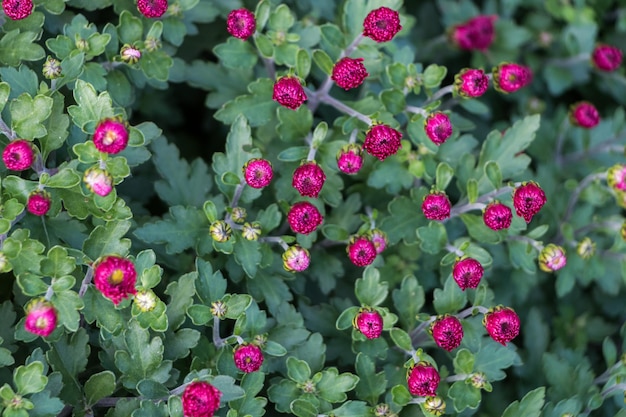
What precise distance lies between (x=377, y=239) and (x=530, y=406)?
2.25ft

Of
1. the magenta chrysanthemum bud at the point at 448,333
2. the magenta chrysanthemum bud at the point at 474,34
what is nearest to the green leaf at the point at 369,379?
the magenta chrysanthemum bud at the point at 448,333

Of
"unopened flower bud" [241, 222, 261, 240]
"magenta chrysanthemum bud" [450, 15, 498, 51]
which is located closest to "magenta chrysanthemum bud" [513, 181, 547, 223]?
"unopened flower bud" [241, 222, 261, 240]

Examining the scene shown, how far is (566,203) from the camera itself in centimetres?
280

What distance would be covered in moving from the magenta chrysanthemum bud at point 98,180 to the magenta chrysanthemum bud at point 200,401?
1.85 ft

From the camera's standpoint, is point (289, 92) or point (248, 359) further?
point (289, 92)

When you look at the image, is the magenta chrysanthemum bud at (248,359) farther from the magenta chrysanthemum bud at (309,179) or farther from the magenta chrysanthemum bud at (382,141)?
the magenta chrysanthemum bud at (382,141)

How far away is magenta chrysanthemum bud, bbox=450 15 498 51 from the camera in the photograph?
9.69 feet

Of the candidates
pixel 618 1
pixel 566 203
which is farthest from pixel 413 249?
pixel 618 1

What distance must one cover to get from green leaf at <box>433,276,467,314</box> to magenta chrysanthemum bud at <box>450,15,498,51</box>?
1.18 metres

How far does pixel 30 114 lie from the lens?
1.99 meters

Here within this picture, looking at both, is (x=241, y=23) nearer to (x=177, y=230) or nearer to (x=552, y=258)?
(x=177, y=230)

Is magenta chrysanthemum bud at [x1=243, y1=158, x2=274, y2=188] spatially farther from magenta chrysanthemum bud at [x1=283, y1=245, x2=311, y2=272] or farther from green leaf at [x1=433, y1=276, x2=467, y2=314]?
green leaf at [x1=433, y1=276, x2=467, y2=314]

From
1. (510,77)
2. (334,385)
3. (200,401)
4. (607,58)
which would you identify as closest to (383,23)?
(510,77)

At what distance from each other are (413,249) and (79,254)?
1144mm
